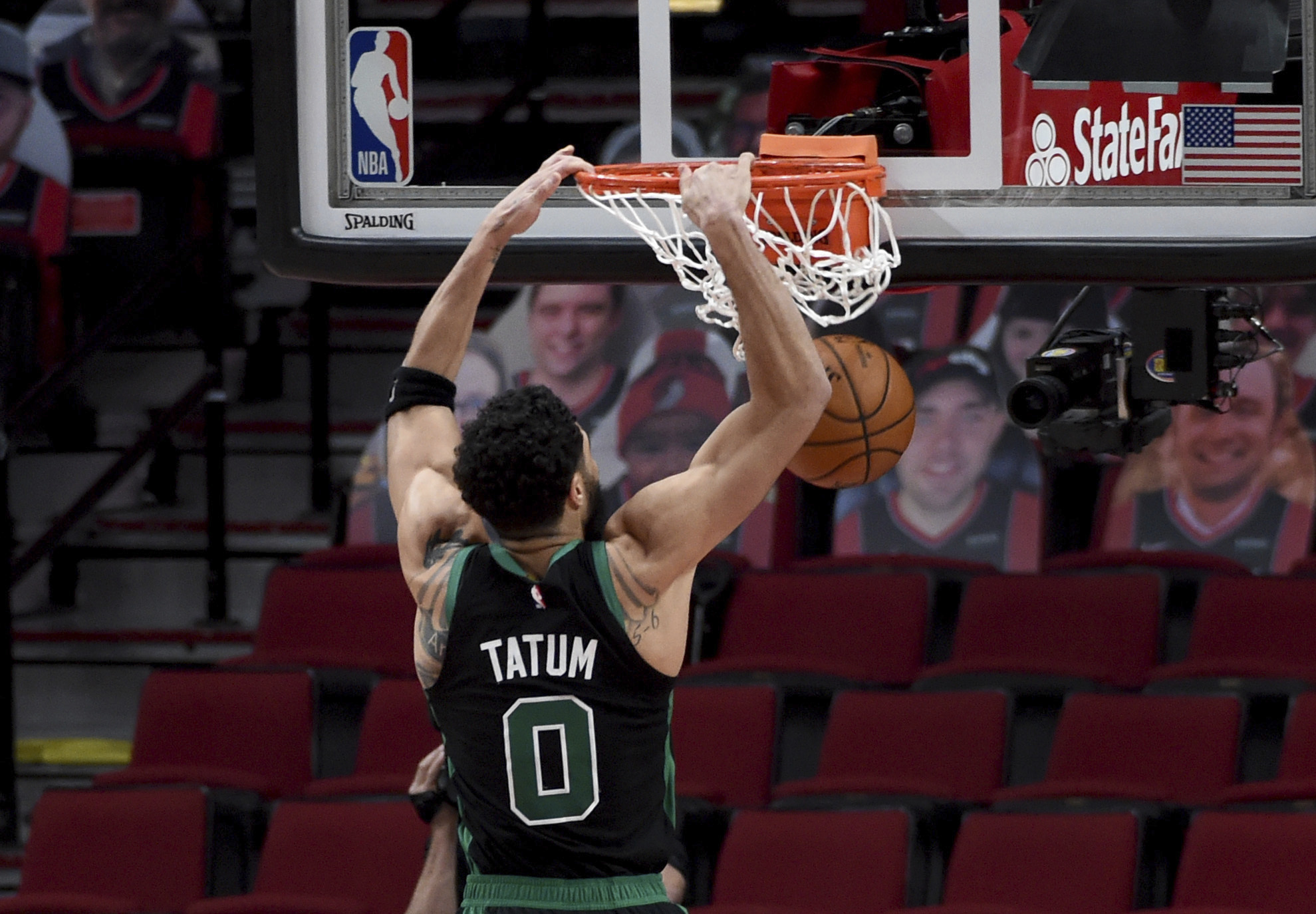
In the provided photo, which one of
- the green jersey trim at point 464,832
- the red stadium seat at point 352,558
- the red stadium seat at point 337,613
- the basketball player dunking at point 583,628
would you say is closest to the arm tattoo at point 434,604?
the basketball player dunking at point 583,628

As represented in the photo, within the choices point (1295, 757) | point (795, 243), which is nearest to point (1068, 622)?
point (1295, 757)

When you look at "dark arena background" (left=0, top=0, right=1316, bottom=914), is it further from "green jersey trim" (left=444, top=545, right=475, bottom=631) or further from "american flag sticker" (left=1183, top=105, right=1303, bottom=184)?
"green jersey trim" (left=444, top=545, right=475, bottom=631)

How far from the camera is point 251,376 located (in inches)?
313

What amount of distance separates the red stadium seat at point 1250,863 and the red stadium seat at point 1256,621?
1163mm

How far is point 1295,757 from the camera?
16.4ft

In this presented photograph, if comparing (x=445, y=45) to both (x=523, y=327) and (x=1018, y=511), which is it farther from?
(x=1018, y=511)

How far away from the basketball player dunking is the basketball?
662 millimetres

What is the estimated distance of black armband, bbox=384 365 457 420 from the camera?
2.77 meters

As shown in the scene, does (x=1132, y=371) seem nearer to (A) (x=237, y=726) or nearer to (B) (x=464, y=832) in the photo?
(B) (x=464, y=832)

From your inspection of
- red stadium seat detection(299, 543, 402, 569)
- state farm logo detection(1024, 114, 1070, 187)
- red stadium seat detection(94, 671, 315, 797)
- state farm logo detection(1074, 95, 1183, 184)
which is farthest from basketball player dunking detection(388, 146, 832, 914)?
red stadium seat detection(299, 543, 402, 569)

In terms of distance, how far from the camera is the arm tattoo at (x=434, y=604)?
258cm

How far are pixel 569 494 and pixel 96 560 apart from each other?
5172mm

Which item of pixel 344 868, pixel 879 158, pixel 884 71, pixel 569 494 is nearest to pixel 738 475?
pixel 569 494

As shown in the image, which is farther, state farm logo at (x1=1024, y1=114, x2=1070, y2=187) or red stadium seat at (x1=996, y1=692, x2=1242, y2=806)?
red stadium seat at (x1=996, y1=692, x2=1242, y2=806)
